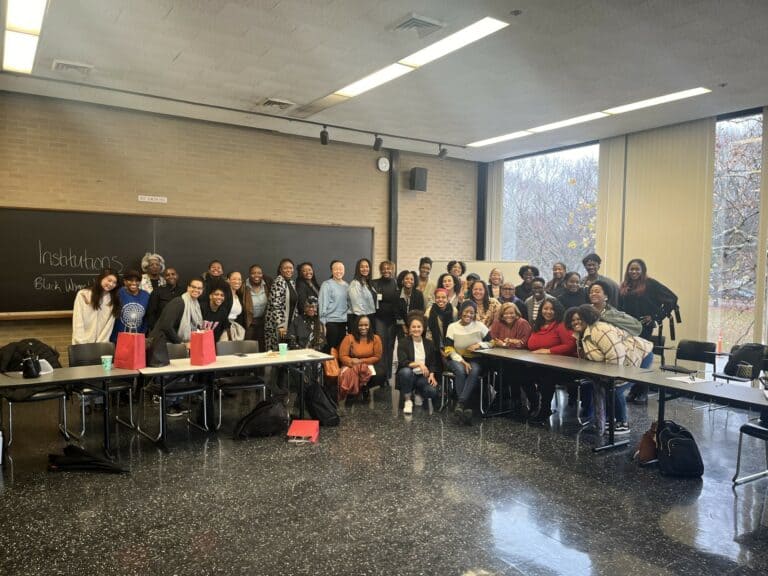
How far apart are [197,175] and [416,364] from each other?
397 cm

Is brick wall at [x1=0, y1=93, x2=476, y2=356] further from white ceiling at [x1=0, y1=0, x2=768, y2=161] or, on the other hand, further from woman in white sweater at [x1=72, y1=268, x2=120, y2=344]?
woman in white sweater at [x1=72, y1=268, x2=120, y2=344]

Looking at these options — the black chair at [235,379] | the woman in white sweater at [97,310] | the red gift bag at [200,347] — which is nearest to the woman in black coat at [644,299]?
the black chair at [235,379]

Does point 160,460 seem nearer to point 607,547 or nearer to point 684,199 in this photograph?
point 607,547

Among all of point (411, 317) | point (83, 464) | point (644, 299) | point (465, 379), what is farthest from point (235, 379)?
point (644, 299)

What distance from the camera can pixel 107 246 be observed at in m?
6.77

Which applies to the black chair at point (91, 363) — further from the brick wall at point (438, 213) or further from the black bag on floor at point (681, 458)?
the brick wall at point (438, 213)

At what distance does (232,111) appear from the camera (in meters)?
6.83

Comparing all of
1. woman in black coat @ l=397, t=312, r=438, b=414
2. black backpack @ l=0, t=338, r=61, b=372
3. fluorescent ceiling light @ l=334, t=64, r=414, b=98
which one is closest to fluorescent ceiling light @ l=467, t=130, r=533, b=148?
fluorescent ceiling light @ l=334, t=64, r=414, b=98

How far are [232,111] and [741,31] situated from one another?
534 centimetres

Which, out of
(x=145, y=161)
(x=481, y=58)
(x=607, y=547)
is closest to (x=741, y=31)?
(x=481, y=58)

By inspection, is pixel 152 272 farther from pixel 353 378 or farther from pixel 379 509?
pixel 379 509

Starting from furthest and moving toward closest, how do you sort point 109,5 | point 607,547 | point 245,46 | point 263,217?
point 263,217 < point 245,46 < point 109,5 < point 607,547

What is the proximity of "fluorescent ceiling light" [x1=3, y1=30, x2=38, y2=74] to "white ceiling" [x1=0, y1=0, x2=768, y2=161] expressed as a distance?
12 cm

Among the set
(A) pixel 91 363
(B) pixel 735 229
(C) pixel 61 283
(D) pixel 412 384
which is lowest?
(D) pixel 412 384
